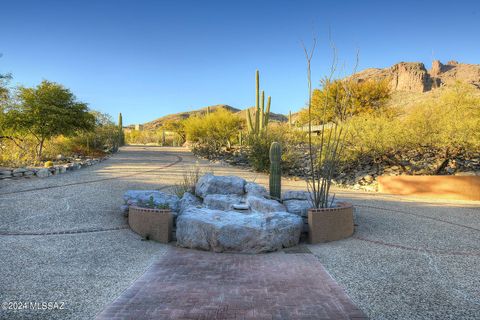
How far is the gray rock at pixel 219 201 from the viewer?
261 inches

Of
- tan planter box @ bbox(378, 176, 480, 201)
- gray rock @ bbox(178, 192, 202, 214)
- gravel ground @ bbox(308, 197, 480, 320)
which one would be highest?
gray rock @ bbox(178, 192, 202, 214)

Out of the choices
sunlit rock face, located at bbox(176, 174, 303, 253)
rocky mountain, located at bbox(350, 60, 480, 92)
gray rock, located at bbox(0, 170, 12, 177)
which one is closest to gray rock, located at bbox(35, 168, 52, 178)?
gray rock, located at bbox(0, 170, 12, 177)

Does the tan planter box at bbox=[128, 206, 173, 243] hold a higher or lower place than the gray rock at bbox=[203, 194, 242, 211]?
lower

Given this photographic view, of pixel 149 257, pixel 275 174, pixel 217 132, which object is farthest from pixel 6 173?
pixel 217 132

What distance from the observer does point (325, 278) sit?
13.6ft

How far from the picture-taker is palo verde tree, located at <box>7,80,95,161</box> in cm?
1405

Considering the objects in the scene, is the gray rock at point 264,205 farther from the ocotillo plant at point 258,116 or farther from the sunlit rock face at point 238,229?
the ocotillo plant at point 258,116

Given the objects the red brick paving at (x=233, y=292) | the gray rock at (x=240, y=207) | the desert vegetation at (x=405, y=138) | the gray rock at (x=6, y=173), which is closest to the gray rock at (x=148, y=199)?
the gray rock at (x=240, y=207)

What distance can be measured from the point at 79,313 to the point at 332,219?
4.20 meters

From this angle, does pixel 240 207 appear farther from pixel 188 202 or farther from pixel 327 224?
pixel 327 224

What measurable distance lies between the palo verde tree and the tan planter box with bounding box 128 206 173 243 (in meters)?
10.9

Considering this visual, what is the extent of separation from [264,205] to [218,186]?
1.33 meters

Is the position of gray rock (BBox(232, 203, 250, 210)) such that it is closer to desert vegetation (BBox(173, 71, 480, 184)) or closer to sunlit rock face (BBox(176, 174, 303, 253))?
sunlit rock face (BBox(176, 174, 303, 253))

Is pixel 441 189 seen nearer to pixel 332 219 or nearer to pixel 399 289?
pixel 332 219
